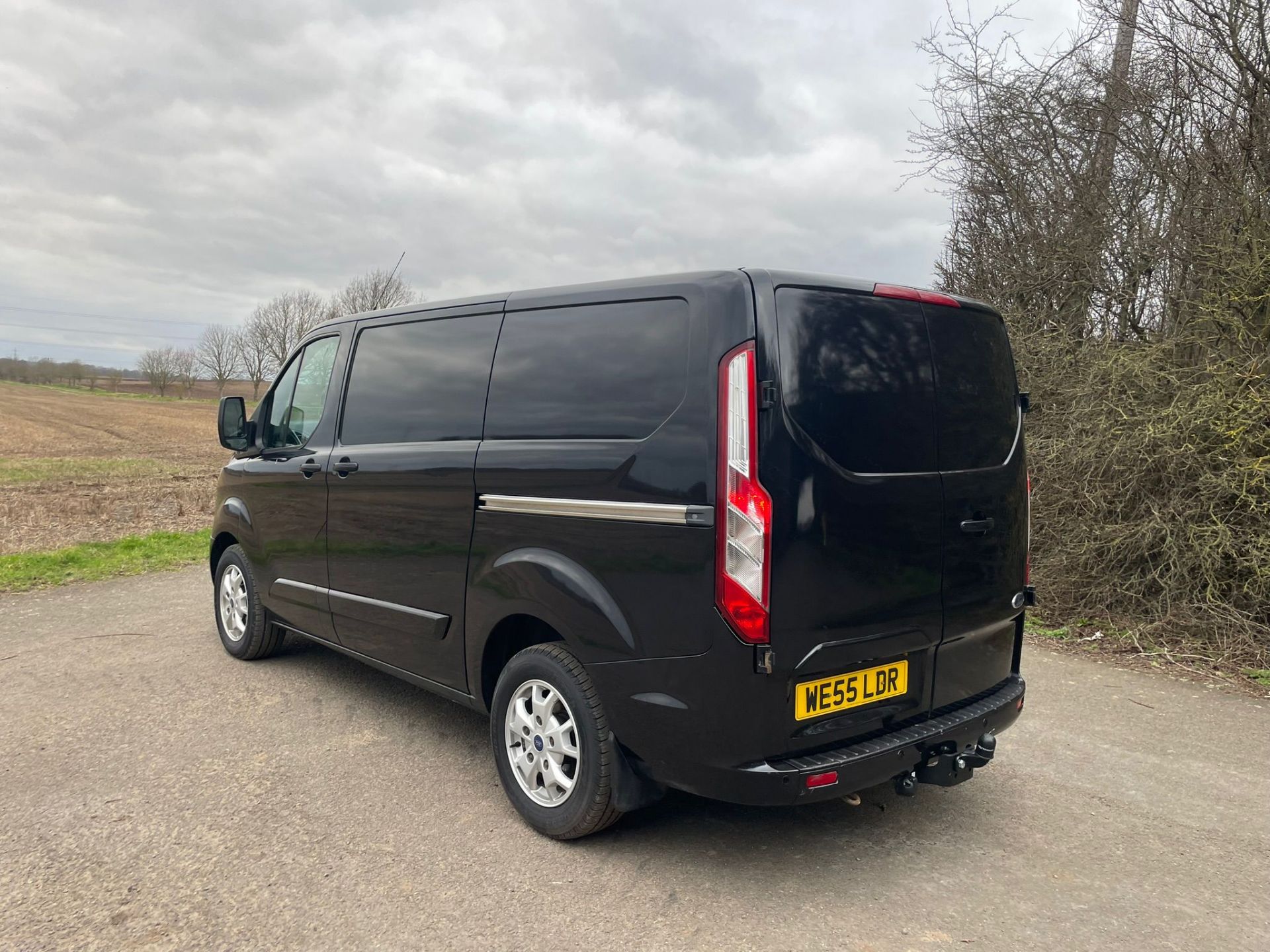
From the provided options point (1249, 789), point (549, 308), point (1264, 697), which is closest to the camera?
point (549, 308)

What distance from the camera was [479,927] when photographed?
2604 millimetres

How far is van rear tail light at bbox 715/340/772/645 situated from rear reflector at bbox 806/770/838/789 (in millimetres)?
438

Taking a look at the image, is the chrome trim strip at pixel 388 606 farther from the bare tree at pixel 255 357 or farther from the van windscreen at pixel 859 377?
the bare tree at pixel 255 357

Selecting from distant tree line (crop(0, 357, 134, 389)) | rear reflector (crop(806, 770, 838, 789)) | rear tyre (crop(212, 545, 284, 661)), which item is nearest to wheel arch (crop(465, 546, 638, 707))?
rear reflector (crop(806, 770, 838, 789))

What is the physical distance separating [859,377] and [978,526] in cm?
77

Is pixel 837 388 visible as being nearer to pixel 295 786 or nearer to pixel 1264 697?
pixel 295 786

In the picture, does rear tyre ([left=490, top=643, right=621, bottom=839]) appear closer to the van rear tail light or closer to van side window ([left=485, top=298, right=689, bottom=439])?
the van rear tail light

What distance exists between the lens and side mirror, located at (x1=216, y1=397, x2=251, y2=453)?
526 cm

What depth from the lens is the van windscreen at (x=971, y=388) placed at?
3129 mm

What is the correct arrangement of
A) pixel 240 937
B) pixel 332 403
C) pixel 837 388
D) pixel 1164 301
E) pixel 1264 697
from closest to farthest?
pixel 240 937 < pixel 837 388 < pixel 332 403 < pixel 1264 697 < pixel 1164 301

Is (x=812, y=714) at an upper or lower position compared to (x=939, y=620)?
lower

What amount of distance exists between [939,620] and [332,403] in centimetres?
310

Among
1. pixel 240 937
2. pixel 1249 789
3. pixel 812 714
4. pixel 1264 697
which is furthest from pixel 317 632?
pixel 1264 697

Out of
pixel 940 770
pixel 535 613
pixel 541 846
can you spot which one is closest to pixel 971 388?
pixel 940 770
